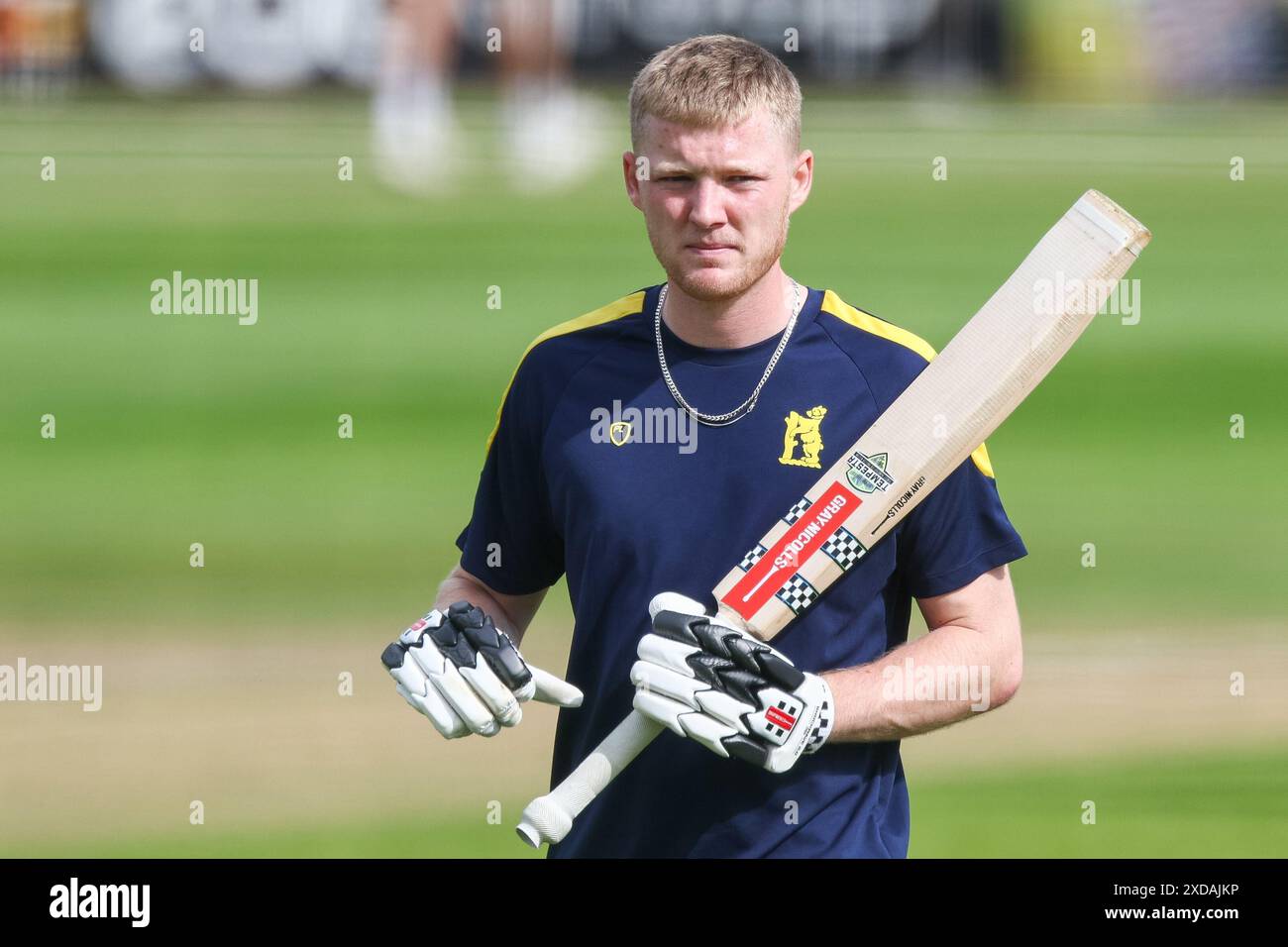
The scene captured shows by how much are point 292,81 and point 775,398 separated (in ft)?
39.8

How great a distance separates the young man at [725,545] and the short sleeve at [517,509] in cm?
5

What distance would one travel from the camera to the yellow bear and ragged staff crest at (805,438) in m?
2.57

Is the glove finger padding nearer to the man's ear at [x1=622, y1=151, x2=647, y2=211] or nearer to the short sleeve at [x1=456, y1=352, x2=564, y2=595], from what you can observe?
the short sleeve at [x1=456, y1=352, x2=564, y2=595]

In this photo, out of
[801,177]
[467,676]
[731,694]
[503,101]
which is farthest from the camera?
[503,101]

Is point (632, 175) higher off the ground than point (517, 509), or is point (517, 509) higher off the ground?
point (632, 175)

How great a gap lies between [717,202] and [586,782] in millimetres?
845

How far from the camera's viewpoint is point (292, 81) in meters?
14.0

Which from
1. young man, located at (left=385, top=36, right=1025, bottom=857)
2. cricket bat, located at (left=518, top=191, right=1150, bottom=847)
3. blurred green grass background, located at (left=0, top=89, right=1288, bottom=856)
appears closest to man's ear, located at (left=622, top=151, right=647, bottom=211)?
young man, located at (left=385, top=36, right=1025, bottom=857)

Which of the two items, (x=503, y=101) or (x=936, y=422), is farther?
(x=503, y=101)

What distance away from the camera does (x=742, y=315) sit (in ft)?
8.53

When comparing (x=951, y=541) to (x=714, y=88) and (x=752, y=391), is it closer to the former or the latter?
(x=752, y=391)

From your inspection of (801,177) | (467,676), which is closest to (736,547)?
(467,676)
